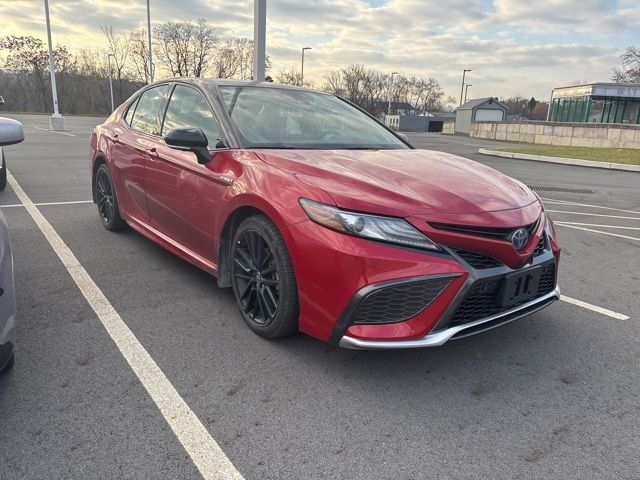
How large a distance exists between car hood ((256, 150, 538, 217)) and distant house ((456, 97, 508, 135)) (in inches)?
1873

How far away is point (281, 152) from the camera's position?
10.3 ft

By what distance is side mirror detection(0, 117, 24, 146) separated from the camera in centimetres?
281

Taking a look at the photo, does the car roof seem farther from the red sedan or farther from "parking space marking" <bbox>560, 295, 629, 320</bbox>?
"parking space marking" <bbox>560, 295, 629, 320</bbox>

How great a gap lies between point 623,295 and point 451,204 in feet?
8.04

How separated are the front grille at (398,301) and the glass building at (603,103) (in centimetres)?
3758

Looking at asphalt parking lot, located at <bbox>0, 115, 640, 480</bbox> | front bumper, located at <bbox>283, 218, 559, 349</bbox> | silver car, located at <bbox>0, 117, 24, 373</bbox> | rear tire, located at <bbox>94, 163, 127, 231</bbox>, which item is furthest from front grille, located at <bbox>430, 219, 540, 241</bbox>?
rear tire, located at <bbox>94, 163, 127, 231</bbox>

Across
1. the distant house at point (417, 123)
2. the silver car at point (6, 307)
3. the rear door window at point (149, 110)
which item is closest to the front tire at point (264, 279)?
the silver car at point (6, 307)

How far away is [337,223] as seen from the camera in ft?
8.04

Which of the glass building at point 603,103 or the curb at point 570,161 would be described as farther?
the glass building at point 603,103

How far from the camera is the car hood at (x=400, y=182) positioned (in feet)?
8.18

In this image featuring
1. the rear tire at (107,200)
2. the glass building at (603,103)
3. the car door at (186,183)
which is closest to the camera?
the car door at (186,183)

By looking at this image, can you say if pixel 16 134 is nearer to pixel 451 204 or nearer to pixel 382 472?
pixel 451 204

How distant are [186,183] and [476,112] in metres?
49.3

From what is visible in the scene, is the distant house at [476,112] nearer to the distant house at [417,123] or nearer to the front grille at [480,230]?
the distant house at [417,123]
